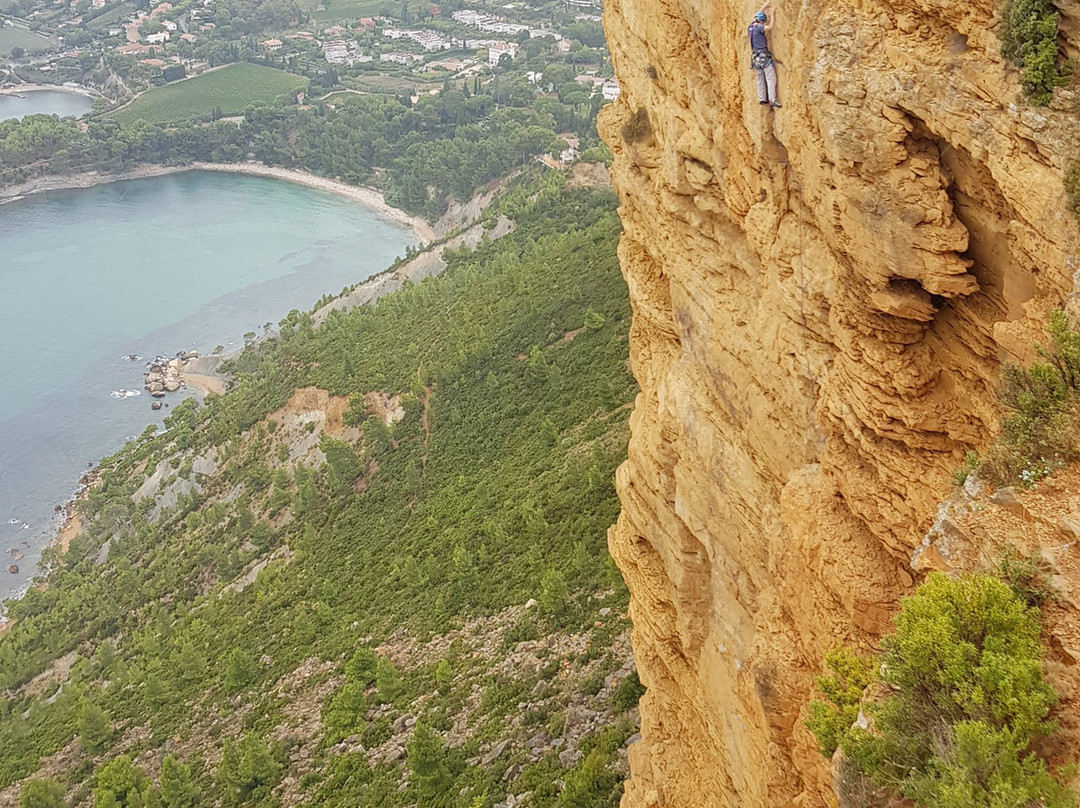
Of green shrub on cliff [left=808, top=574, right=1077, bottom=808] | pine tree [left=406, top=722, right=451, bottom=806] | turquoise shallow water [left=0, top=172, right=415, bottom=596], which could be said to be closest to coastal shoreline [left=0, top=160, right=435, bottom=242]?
turquoise shallow water [left=0, top=172, right=415, bottom=596]

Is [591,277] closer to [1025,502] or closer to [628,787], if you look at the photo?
[628,787]

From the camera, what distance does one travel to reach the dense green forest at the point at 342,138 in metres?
136

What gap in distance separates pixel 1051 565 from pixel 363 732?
3230 centimetres

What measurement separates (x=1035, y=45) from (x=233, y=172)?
162m

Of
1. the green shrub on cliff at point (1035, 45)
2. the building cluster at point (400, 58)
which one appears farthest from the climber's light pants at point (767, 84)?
the building cluster at point (400, 58)

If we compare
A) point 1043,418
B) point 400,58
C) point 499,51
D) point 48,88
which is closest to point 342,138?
point 499,51

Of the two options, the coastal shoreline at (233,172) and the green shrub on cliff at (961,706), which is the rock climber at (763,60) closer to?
the green shrub on cliff at (961,706)

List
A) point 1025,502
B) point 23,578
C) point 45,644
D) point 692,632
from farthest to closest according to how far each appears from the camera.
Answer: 1. point 23,578
2. point 45,644
3. point 692,632
4. point 1025,502

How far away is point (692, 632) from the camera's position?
16797 mm

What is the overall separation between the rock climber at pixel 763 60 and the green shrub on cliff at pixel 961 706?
6.36 m

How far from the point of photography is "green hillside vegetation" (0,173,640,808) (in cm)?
3222

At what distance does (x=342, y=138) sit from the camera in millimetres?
151500

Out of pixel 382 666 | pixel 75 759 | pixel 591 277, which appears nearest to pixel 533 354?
pixel 591 277

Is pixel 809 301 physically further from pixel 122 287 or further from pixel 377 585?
pixel 122 287
